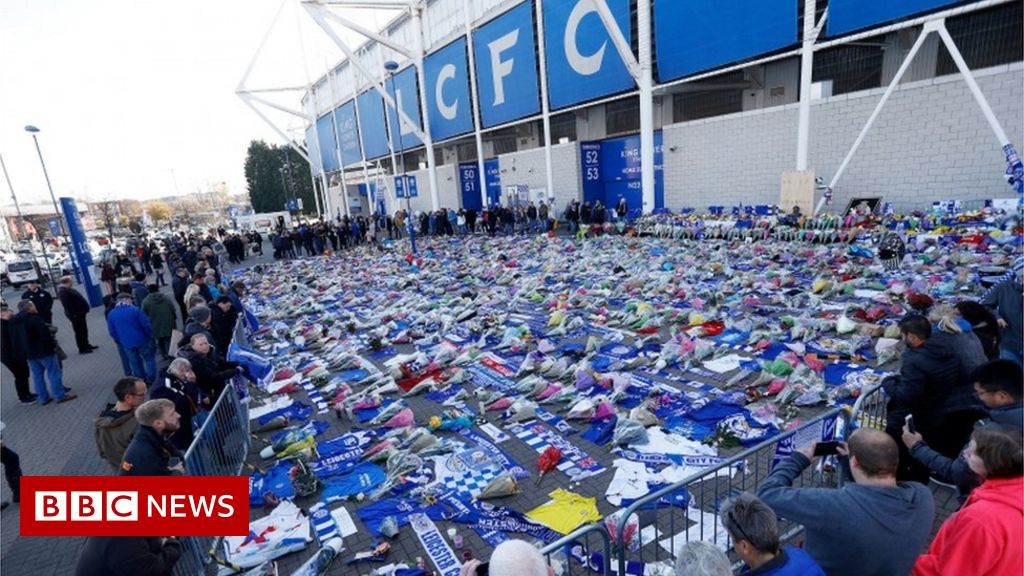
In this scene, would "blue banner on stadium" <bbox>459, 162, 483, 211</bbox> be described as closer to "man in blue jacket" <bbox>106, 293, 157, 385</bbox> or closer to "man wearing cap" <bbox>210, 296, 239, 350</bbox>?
"man wearing cap" <bbox>210, 296, 239, 350</bbox>

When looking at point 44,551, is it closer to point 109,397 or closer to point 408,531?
point 408,531

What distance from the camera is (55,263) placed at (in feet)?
109

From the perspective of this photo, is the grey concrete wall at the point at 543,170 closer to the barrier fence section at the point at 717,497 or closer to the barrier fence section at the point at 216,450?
the barrier fence section at the point at 216,450

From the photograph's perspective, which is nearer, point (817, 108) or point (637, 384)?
point (637, 384)

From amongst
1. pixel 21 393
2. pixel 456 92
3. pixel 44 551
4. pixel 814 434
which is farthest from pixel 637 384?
pixel 456 92

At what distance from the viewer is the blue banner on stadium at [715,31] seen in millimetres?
16391

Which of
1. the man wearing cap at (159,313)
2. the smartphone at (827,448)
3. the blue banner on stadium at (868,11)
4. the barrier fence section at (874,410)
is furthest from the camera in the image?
the blue banner on stadium at (868,11)

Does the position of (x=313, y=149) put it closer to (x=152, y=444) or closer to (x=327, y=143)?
(x=327, y=143)

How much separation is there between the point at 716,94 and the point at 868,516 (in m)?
23.7

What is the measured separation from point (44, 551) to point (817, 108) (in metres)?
21.5

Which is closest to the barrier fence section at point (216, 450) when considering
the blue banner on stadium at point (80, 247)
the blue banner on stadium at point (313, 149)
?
the blue banner on stadium at point (80, 247)

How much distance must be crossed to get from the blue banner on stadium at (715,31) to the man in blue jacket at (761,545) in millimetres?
18332

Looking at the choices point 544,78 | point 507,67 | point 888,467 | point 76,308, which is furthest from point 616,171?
point 888,467

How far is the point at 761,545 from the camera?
2.10 meters
